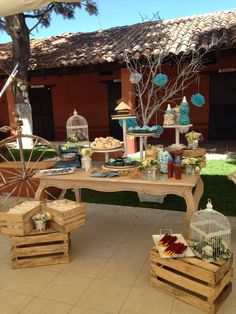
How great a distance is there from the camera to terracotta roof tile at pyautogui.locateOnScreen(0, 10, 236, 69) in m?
8.52

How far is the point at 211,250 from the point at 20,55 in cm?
941

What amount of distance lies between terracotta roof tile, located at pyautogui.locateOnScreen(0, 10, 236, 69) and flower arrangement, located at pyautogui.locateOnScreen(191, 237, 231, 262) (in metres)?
6.15

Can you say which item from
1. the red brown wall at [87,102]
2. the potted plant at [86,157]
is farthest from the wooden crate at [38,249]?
the red brown wall at [87,102]

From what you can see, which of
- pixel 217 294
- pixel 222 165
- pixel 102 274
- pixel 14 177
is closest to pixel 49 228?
pixel 102 274

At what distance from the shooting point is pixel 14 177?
570 centimetres

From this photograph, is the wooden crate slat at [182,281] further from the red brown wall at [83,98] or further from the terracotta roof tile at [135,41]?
the red brown wall at [83,98]

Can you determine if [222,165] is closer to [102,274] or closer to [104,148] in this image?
[104,148]

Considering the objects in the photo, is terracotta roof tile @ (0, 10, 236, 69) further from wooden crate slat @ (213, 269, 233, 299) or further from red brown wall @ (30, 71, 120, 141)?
wooden crate slat @ (213, 269, 233, 299)

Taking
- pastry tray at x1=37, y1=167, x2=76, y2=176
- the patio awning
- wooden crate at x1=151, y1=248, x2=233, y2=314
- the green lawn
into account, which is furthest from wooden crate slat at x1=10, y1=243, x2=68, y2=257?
the patio awning

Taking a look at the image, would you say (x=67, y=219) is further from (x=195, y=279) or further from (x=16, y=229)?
(x=195, y=279)

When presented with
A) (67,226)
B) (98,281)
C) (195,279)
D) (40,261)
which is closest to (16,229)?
(40,261)

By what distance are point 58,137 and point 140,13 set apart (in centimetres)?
746

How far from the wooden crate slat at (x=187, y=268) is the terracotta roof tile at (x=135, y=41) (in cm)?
628

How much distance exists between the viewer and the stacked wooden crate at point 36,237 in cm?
332
